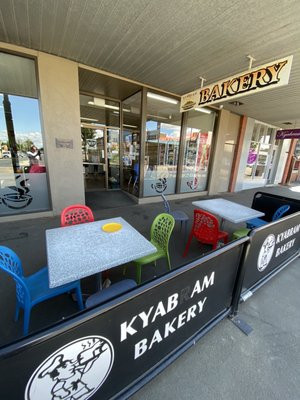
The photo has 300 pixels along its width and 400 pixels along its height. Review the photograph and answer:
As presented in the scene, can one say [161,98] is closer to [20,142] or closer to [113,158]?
[113,158]

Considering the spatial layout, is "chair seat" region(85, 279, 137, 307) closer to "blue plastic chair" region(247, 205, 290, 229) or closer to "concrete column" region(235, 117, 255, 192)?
"blue plastic chair" region(247, 205, 290, 229)

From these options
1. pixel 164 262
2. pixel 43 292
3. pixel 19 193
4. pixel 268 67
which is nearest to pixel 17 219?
pixel 19 193

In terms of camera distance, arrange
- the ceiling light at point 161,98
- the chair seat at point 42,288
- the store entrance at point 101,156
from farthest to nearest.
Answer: the store entrance at point 101,156 → the ceiling light at point 161,98 → the chair seat at point 42,288

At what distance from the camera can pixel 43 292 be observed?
1521mm

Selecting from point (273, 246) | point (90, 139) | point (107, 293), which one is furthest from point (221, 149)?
point (107, 293)

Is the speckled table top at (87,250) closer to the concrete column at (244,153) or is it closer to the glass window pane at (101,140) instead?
the glass window pane at (101,140)

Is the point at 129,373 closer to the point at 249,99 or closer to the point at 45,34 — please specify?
the point at 45,34

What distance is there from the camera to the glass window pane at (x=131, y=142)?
17.8ft

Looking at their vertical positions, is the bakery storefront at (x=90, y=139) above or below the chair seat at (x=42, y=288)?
above

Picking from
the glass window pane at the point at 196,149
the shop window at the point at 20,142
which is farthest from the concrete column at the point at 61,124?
the glass window pane at the point at 196,149

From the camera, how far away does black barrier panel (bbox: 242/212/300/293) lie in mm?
1695

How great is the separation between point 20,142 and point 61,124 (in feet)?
3.16

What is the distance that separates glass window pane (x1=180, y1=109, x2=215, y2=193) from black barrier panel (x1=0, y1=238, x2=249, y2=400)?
5.15 metres

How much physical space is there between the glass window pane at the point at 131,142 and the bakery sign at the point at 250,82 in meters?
2.20
